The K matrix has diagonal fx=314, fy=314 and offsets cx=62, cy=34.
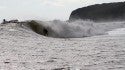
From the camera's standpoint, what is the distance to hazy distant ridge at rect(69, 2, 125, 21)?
4440cm

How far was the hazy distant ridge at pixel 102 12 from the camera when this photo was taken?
44.4m

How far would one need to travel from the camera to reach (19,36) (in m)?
9.99

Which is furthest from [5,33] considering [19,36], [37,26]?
[37,26]

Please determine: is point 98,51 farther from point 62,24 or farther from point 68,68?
point 62,24

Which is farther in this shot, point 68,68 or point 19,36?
point 19,36

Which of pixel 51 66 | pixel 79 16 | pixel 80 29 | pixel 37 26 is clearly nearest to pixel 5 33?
pixel 37 26

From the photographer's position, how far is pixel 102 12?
154 feet

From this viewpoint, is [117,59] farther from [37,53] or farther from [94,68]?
[37,53]

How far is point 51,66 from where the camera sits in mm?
5512

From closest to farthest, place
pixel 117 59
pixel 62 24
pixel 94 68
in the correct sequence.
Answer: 1. pixel 94 68
2. pixel 117 59
3. pixel 62 24

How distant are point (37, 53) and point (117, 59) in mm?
1843

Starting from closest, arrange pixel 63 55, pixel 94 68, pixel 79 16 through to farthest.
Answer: pixel 94 68, pixel 63 55, pixel 79 16

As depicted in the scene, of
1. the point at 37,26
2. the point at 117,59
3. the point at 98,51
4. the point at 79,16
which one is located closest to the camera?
the point at 117,59

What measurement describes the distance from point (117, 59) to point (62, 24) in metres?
9.79
